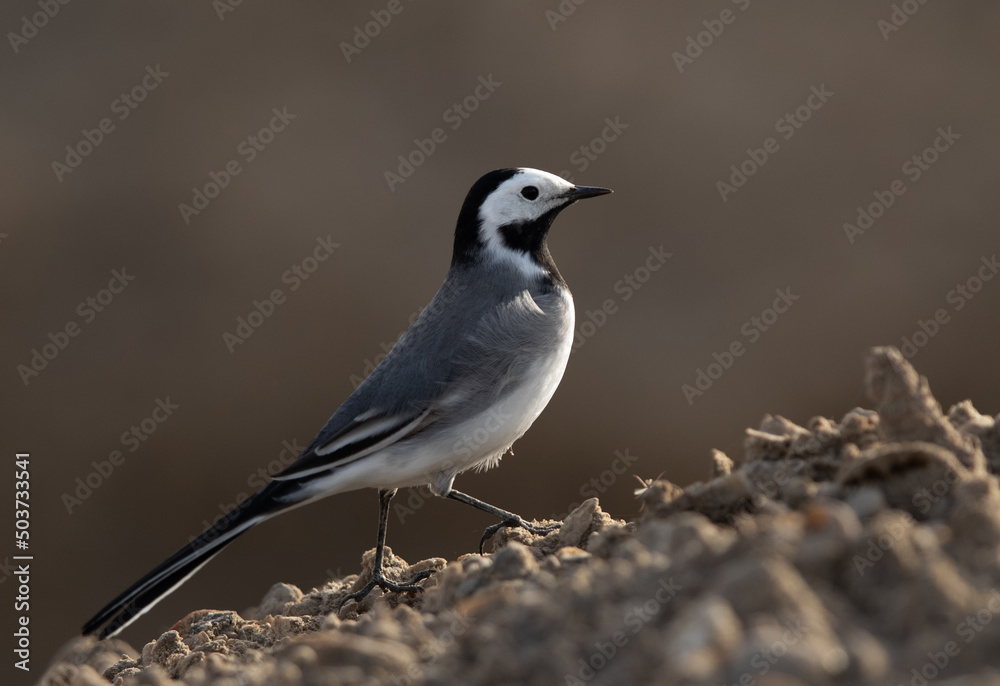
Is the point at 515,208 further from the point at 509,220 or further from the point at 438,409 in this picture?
the point at 438,409

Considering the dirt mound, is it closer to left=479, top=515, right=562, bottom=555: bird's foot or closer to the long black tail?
the long black tail

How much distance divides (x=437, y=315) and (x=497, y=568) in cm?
280

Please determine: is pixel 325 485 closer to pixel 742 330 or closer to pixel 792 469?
pixel 792 469

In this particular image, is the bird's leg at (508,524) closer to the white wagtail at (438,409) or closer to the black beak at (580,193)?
the white wagtail at (438,409)

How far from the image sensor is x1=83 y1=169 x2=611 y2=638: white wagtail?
6.61 metres

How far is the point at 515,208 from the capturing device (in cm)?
829

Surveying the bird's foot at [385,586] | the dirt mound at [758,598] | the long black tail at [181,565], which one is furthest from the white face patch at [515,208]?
the dirt mound at [758,598]

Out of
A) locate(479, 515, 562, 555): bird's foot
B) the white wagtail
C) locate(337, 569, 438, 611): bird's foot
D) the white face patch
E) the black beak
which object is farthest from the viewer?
the black beak

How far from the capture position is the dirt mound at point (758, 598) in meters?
3.27

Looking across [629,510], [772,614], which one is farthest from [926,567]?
[629,510]

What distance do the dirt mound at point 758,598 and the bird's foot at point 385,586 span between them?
5.40 feet

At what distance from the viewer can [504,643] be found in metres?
3.72

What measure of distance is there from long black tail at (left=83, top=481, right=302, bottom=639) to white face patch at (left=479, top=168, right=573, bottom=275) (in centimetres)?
263

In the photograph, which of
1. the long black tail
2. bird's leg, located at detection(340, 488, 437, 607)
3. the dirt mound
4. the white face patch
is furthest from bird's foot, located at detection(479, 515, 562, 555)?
the dirt mound
